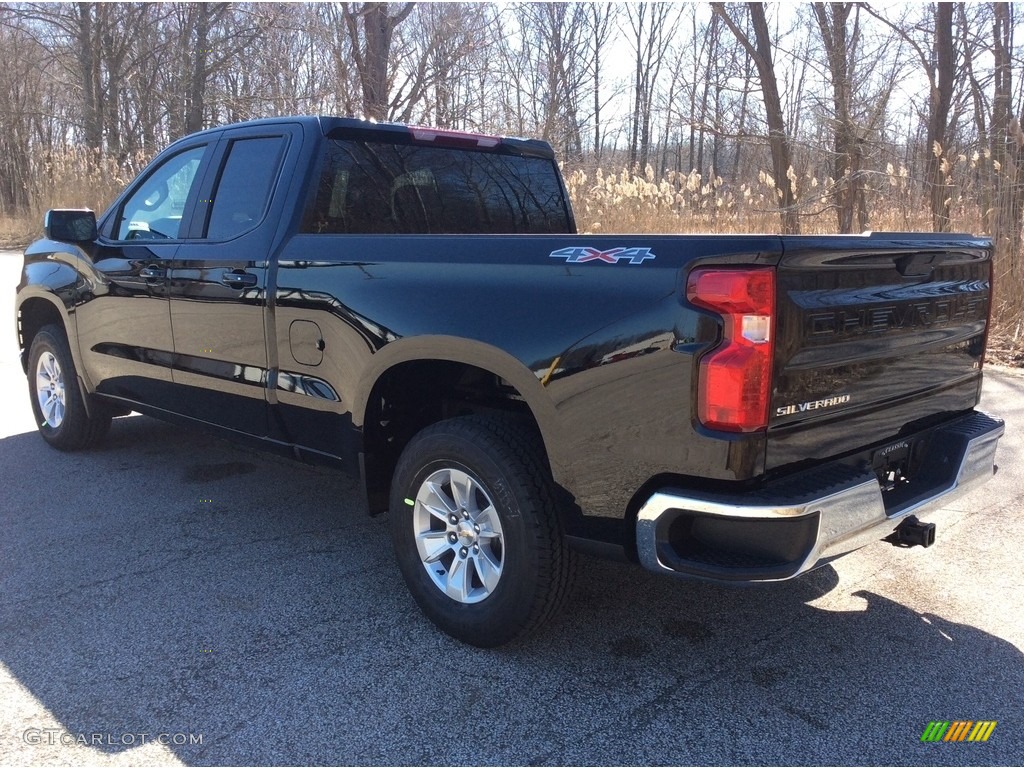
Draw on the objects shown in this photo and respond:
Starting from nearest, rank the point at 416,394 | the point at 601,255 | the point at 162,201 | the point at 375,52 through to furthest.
Answer: the point at 601,255 → the point at 416,394 → the point at 162,201 → the point at 375,52

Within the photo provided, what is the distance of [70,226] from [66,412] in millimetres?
1338

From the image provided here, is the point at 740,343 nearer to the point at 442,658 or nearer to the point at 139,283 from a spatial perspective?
the point at 442,658

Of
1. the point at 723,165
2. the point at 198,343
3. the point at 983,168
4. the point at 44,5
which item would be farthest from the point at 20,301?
the point at 723,165

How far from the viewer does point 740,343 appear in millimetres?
2350

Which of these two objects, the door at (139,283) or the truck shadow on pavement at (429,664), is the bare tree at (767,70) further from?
the truck shadow on pavement at (429,664)

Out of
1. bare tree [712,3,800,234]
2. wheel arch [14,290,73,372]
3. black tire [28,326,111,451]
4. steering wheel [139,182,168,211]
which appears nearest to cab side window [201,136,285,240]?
steering wheel [139,182,168,211]

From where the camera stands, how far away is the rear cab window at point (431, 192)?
12.8 ft

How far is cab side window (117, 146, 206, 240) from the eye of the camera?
4.46 metres

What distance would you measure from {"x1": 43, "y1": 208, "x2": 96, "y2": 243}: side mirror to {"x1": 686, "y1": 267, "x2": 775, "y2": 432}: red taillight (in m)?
3.94

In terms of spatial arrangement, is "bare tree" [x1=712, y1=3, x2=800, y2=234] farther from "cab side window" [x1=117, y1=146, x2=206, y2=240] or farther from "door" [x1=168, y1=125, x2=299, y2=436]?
"door" [x1=168, y1=125, x2=299, y2=436]

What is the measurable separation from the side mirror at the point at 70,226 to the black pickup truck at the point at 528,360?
331 mm

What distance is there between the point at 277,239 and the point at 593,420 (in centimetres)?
186

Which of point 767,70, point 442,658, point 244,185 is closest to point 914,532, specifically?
point 442,658

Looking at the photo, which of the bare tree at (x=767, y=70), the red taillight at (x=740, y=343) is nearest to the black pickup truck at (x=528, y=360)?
the red taillight at (x=740, y=343)
